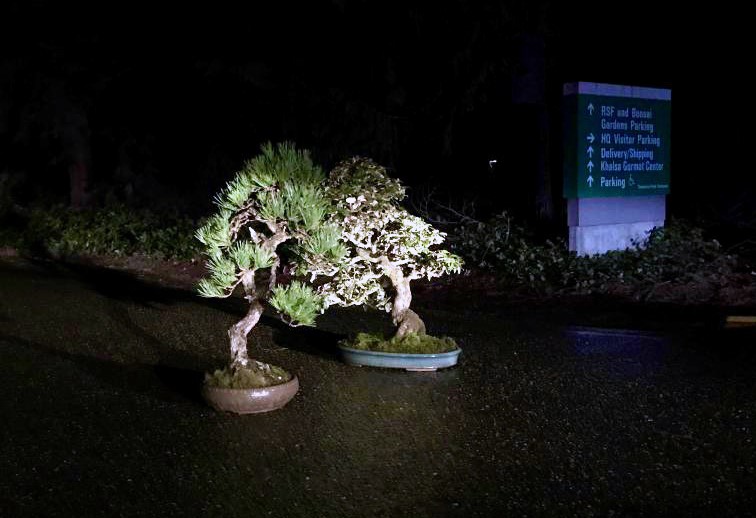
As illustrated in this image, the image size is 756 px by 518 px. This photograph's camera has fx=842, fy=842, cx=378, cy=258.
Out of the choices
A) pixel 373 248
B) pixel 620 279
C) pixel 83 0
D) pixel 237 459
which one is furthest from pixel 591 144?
pixel 83 0

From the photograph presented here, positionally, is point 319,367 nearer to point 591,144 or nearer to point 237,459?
point 237,459

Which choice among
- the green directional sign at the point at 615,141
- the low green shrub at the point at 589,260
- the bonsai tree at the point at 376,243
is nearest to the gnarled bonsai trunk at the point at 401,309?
the bonsai tree at the point at 376,243

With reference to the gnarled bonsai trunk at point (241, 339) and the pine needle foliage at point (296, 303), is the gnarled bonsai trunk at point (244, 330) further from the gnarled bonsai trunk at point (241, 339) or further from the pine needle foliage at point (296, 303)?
the pine needle foliage at point (296, 303)

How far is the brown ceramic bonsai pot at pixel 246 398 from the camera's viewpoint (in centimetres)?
593

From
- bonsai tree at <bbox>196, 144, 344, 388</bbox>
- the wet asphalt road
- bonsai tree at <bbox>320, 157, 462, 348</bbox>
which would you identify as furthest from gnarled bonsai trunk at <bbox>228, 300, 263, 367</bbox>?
bonsai tree at <bbox>320, 157, 462, 348</bbox>

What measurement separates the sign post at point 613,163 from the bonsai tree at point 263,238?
22.9 ft

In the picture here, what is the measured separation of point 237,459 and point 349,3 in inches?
529

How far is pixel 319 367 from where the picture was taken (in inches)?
297

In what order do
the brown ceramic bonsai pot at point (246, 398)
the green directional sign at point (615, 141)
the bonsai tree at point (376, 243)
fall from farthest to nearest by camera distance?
the green directional sign at point (615, 141)
the bonsai tree at point (376, 243)
the brown ceramic bonsai pot at point (246, 398)

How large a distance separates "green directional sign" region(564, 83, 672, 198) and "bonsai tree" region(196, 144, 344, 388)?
6930mm

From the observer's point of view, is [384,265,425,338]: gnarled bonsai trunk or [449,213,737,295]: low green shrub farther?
[449,213,737,295]: low green shrub

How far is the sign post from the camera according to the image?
12.4m

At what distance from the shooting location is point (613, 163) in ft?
42.3

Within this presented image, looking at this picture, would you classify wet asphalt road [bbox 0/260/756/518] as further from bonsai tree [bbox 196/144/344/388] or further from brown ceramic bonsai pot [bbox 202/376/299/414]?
bonsai tree [bbox 196/144/344/388]
